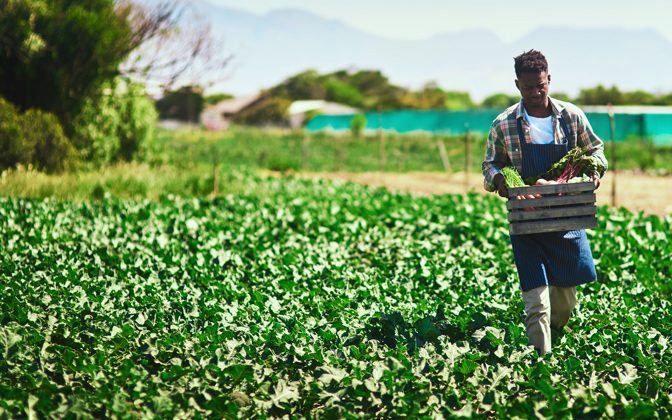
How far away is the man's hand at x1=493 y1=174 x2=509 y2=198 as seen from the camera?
5.01 meters

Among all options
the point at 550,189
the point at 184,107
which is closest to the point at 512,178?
the point at 550,189

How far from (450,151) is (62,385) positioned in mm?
31299

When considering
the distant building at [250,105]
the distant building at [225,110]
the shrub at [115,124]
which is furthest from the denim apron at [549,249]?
the distant building at [225,110]

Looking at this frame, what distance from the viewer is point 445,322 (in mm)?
5676

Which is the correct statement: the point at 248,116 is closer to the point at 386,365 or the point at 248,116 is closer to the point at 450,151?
the point at 450,151

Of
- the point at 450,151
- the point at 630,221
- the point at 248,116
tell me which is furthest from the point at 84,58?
the point at 248,116

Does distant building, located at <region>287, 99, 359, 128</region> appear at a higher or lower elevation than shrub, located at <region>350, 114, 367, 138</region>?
higher

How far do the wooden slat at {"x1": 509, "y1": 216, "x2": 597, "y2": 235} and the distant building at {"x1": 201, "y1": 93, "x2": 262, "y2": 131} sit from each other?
239ft

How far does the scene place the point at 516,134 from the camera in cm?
519

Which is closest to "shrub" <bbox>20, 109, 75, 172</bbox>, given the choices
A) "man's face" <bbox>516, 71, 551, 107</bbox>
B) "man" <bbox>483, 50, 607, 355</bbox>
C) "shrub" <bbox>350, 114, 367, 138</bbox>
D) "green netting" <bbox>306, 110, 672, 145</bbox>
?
"green netting" <bbox>306, 110, 672, 145</bbox>

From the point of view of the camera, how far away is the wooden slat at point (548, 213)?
498 cm

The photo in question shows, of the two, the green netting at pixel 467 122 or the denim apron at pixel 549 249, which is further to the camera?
the green netting at pixel 467 122

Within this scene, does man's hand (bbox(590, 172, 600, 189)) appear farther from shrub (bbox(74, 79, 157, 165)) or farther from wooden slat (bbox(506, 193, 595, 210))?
shrub (bbox(74, 79, 157, 165))

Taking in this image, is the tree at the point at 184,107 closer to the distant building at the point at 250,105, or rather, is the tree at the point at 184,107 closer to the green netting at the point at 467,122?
the distant building at the point at 250,105
